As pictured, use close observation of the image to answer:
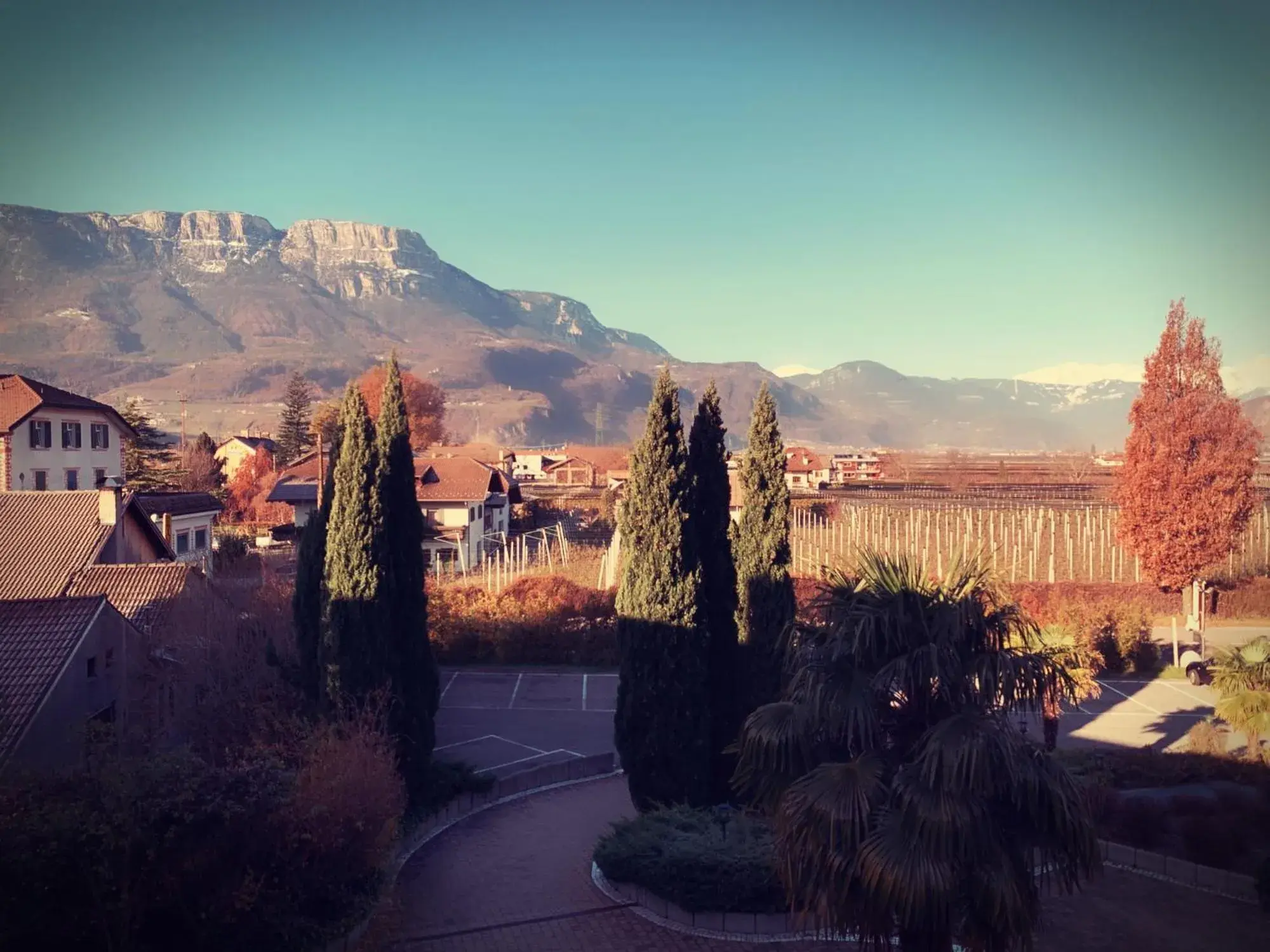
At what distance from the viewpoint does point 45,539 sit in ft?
68.9

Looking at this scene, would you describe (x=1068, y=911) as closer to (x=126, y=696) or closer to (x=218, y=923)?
(x=218, y=923)

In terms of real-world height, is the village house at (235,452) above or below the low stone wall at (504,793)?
above

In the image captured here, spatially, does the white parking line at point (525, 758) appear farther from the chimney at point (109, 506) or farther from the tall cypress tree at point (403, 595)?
the chimney at point (109, 506)

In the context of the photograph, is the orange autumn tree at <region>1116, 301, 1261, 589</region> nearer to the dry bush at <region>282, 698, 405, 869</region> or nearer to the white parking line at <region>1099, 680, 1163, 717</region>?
the white parking line at <region>1099, 680, 1163, 717</region>

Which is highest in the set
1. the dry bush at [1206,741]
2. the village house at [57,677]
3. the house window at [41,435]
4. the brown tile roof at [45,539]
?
the house window at [41,435]

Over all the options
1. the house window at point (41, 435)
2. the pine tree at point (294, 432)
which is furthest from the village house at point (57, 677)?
the pine tree at point (294, 432)

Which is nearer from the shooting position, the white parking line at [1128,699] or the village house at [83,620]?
the village house at [83,620]

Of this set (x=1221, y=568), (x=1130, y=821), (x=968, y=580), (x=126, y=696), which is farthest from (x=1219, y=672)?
(x=1221, y=568)

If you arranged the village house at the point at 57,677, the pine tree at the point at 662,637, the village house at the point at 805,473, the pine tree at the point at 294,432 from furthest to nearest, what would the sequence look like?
the village house at the point at 805,473 < the pine tree at the point at 294,432 < the pine tree at the point at 662,637 < the village house at the point at 57,677

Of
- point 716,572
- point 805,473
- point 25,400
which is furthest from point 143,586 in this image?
point 805,473

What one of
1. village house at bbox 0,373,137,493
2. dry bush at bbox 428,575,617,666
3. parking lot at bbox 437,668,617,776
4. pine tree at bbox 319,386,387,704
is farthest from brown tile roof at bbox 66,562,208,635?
village house at bbox 0,373,137,493

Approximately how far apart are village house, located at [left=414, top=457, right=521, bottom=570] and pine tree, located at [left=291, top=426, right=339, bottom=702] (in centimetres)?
2190

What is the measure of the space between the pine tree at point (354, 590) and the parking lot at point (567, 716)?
4472 millimetres

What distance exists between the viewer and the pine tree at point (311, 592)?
16000 millimetres
